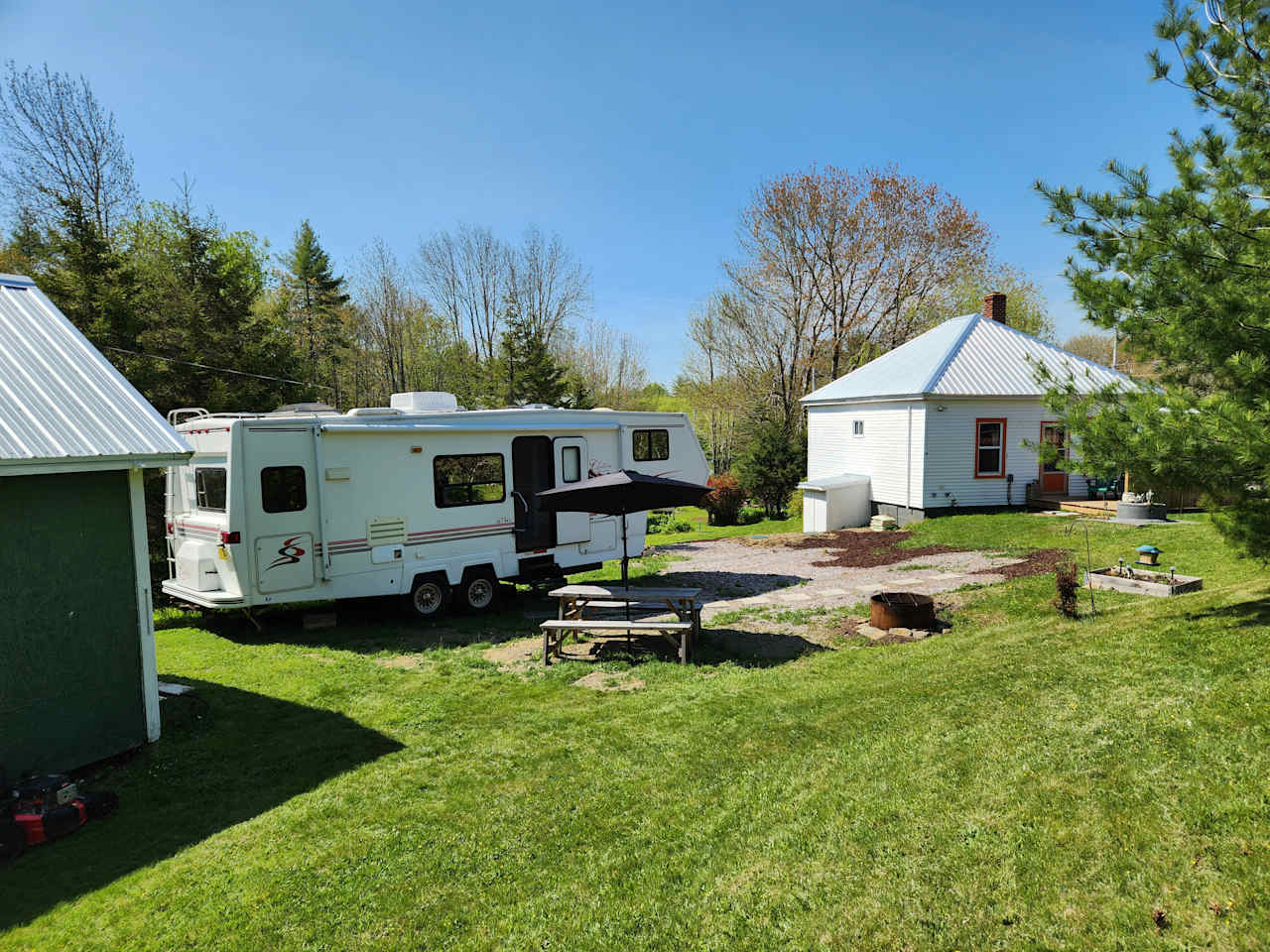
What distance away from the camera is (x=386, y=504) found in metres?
10.1

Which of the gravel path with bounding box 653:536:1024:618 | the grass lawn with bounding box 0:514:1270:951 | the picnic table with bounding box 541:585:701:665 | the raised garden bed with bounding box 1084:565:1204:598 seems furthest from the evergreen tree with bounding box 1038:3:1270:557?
the gravel path with bounding box 653:536:1024:618

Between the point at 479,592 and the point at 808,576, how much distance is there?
602 cm

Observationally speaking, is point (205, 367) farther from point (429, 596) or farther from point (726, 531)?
point (726, 531)

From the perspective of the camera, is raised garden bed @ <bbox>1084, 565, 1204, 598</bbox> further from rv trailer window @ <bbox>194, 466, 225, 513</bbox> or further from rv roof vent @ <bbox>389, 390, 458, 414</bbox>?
rv trailer window @ <bbox>194, 466, 225, 513</bbox>

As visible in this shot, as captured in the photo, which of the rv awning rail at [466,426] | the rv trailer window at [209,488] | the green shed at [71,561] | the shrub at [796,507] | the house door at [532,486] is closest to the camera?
the green shed at [71,561]

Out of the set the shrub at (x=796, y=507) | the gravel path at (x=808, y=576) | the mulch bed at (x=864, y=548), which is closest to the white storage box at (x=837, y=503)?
the mulch bed at (x=864, y=548)

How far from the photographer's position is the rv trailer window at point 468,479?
10.7 metres

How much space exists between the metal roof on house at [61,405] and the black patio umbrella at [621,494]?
14.5 feet

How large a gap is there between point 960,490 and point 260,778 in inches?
703

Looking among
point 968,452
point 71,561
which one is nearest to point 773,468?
point 968,452

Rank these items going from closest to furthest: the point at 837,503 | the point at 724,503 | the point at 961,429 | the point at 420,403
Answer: the point at 420,403 < the point at 961,429 < the point at 837,503 < the point at 724,503

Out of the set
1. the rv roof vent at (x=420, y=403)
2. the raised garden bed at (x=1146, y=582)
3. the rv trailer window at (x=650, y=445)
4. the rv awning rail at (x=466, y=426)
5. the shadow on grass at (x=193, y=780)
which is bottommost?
the shadow on grass at (x=193, y=780)

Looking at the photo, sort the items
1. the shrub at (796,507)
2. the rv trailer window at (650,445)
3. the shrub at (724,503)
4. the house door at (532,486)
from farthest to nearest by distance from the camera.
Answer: the shrub at (724,503) → the shrub at (796,507) → the rv trailer window at (650,445) → the house door at (532,486)

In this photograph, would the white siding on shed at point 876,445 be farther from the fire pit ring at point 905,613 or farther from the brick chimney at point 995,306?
the fire pit ring at point 905,613
